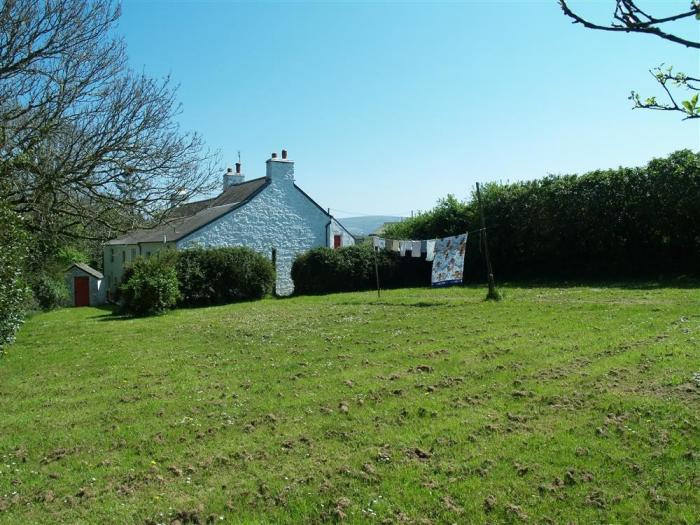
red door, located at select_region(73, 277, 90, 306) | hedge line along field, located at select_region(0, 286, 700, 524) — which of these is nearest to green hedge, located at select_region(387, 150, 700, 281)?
hedge line along field, located at select_region(0, 286, 700, 524)

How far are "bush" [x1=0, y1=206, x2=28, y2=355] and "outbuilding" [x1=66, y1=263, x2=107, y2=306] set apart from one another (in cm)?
2667

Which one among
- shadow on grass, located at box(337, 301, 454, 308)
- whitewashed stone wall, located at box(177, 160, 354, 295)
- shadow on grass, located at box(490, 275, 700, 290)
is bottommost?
shadow on grass, located at box(337, 301, 454, 308)

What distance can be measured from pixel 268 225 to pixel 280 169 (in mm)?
3182

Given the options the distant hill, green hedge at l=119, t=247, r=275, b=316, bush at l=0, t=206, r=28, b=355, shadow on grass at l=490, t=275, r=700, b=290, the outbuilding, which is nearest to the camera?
bush at l=0, t=206, r=28, b=355

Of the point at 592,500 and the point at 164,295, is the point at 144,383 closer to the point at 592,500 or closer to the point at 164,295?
the point at 592,500

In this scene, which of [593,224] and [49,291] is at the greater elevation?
[593,224]

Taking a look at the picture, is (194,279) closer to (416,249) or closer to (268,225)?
(268,225)

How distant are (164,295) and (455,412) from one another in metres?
16.4

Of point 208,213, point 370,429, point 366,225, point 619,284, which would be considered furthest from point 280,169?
point 366,225

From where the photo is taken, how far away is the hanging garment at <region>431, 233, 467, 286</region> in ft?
68.5

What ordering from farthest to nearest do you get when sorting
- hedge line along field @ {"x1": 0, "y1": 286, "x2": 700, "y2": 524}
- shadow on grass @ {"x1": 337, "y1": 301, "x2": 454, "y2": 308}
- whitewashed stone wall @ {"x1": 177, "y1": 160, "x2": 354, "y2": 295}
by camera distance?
whitewashed stone wall @ {"x1": 177, "y1": 160, "x2": 354, "y2": 295} → shadow on grass @ {"x1": 337, "y1": 301, "x2": 454, "y2": 308} → hedge line along field @ {"x1": 0, "y1": 286, "x2": 700, "y2": 524}

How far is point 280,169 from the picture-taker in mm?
32031

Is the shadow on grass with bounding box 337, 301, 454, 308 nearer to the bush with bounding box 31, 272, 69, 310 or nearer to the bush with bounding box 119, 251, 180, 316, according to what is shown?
the bush with bounding box 119, 251, 180, 316

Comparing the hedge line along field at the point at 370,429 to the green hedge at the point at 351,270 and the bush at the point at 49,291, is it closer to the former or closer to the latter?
the green hedge at the point at 351,270
